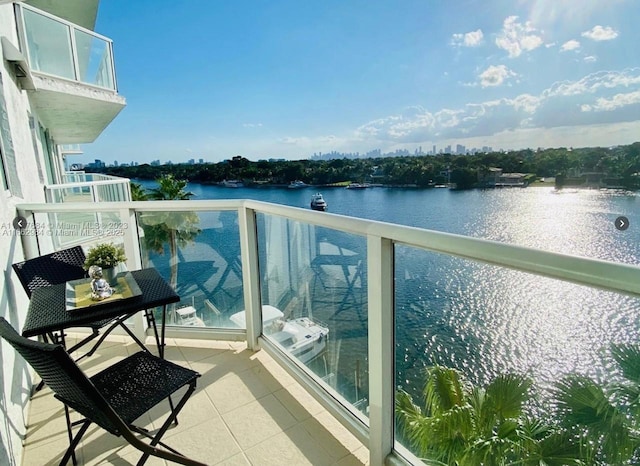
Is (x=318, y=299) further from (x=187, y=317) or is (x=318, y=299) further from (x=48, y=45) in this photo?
(x=48, y=45)

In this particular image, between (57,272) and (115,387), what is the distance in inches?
47.2

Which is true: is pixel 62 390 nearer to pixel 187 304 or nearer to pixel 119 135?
pixel 187 304

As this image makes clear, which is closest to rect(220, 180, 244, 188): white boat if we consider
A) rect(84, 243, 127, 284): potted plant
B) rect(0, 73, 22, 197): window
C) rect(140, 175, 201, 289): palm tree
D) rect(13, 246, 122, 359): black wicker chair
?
rect(0, 73, 22, 197): window

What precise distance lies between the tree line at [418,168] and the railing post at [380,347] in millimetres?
12383

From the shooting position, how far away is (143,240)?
318 cm

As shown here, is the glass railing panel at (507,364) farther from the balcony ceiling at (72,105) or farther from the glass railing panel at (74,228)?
the balcony ceiling at (72,105)

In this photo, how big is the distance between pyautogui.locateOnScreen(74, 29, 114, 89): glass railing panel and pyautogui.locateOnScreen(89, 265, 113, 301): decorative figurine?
6.54m

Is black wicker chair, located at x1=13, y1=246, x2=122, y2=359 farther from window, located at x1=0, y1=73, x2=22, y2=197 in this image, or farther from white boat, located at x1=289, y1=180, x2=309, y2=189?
white boat, located at x1=289, y1=180, x2=309, y2=189

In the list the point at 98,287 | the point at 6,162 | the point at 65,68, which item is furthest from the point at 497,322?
the point at 65,68

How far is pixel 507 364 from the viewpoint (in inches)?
49.6

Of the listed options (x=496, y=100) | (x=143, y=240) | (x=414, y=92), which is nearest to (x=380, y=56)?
(x=414, y=92)

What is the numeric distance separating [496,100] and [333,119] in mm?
13794

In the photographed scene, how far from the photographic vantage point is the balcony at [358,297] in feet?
3.58

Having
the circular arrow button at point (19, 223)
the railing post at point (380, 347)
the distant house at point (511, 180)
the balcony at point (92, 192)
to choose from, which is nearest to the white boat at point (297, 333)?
the railing post at point (380, 347)
